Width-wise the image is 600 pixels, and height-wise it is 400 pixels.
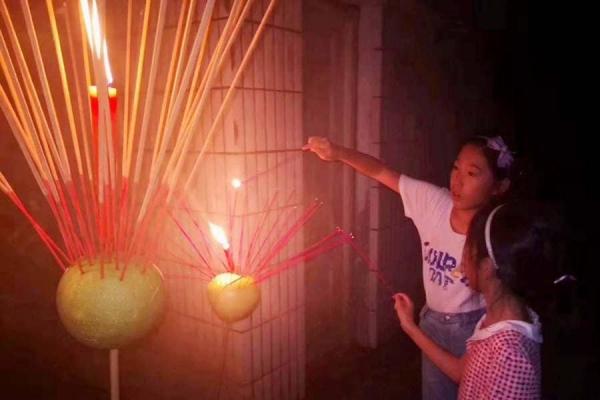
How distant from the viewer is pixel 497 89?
835cm

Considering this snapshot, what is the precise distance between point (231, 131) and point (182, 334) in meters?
2.32

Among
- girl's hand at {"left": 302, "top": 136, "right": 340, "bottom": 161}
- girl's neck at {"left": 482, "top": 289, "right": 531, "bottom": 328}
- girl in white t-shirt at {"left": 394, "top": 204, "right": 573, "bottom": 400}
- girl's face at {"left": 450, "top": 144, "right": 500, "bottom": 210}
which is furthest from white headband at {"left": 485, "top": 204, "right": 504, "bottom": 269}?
girl's hand at {"left": 302, "top": 136, "right": 340, "bottom": 161}

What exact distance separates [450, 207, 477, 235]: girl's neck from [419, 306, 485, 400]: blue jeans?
59 cm

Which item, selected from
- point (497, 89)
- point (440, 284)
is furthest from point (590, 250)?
point (440, 284)

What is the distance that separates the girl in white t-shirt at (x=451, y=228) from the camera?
2834 mm

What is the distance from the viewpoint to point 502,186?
115 inches

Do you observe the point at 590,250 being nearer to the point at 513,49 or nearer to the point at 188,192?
the point at 513,49

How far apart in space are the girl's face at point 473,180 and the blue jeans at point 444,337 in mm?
795

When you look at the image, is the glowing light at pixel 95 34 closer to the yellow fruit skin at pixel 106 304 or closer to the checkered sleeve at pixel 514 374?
the yellow fruit skin at pixel 106 304

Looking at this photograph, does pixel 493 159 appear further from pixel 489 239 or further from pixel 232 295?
pixel 232 295

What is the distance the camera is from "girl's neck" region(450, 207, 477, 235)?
2939mm

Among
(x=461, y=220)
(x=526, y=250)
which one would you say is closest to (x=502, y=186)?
(x=461, y=220)

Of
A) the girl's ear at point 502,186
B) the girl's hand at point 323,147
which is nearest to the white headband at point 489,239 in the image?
the girl's ear at point 502,186

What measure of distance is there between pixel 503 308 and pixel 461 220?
3.33ft
